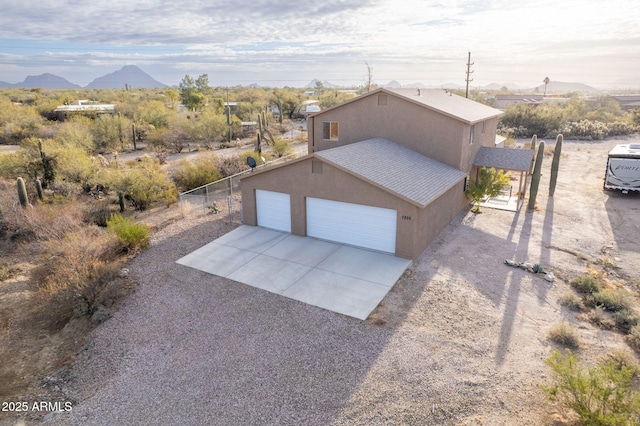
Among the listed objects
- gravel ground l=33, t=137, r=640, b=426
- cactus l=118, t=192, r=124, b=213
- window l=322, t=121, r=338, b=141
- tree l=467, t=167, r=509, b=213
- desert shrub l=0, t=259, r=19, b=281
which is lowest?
desert shrub l=0, t=259, r=19, b=281

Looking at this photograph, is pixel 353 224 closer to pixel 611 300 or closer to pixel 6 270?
pixel 611 300

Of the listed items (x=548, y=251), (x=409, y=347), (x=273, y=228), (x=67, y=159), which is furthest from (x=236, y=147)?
(x=409, y=347)

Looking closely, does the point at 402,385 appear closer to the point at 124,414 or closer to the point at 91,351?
the point at 124,414

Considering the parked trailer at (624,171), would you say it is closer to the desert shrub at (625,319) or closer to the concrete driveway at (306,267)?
the desert shrub at (625,319)

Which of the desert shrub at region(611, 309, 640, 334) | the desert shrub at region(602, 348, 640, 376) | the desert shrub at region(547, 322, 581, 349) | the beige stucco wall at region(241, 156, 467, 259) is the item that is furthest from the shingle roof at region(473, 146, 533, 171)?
the desert shrub at region(602, 348, 640, 376)

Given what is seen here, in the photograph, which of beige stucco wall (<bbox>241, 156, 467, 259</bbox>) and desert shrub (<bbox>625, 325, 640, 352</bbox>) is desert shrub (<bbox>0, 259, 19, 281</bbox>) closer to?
beige stucco wall (<bbox>241, 156, 467, 259</bbox>)

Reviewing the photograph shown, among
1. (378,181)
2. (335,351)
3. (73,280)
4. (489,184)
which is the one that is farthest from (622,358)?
(73,280)

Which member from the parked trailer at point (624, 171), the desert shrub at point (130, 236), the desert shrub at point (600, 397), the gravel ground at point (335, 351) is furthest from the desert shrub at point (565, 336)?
the parked trailer at point (624, 171)
